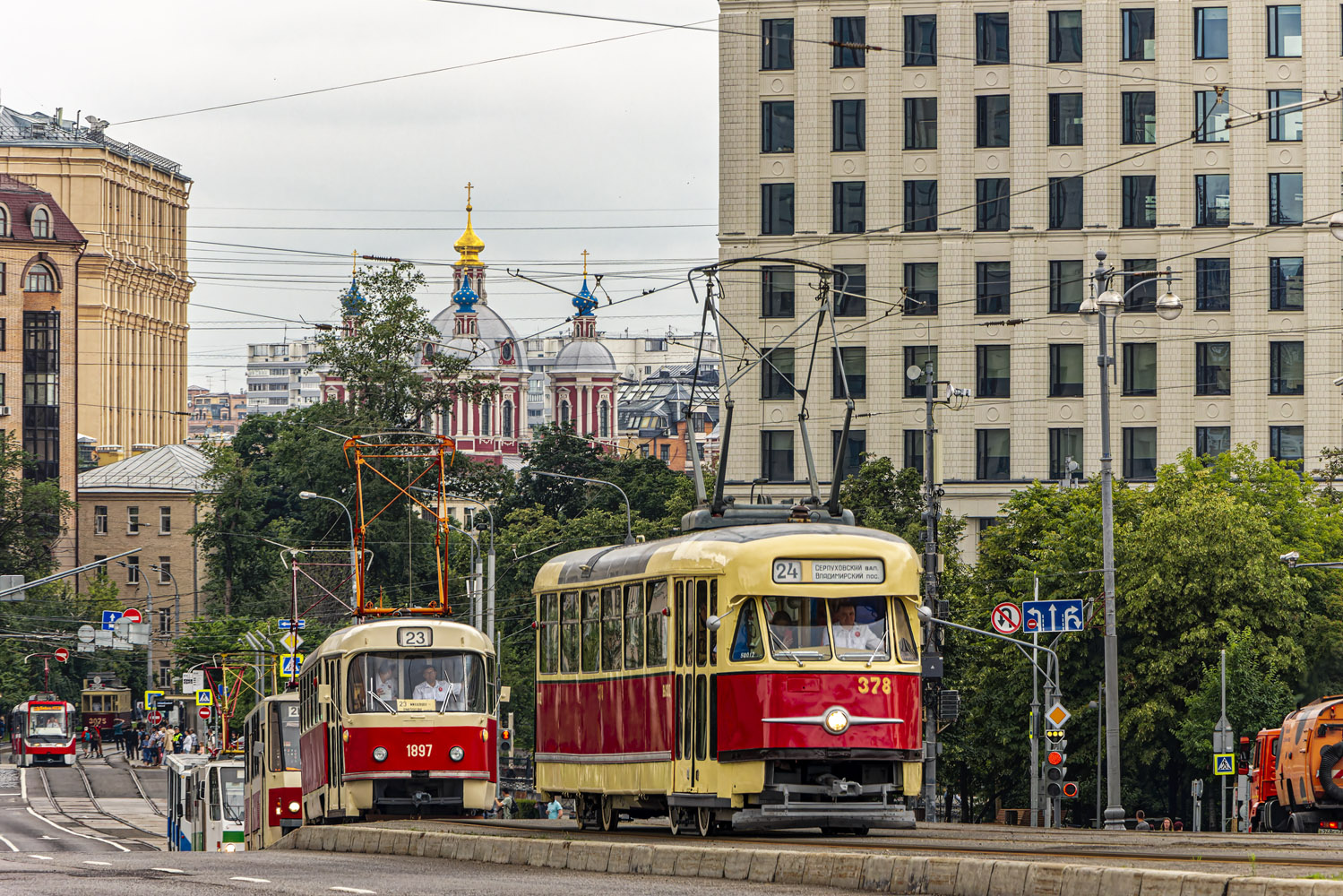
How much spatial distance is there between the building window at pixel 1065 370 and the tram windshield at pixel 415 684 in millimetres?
46586

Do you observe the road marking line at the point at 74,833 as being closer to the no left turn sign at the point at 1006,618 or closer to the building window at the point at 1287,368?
the no left turn sign at the point at 1006,618

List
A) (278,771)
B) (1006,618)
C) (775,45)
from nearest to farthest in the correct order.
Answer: (278,771) < (1006,618) < (775,45)

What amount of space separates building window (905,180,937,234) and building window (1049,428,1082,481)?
774cm

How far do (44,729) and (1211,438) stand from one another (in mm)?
47890

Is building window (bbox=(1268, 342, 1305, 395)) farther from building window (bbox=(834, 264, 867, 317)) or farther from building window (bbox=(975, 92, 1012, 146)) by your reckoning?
building window (bbox=(834, 264, 867, 317))

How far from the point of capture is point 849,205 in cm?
7469

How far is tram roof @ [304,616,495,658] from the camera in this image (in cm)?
2898

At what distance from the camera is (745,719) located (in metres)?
20.4

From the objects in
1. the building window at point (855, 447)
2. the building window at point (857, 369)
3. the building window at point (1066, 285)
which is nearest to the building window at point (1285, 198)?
the building window at point (1066, 285)

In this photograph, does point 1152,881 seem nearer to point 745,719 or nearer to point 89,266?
point 745,719

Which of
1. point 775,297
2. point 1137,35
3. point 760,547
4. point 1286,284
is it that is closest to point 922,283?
point 775,297

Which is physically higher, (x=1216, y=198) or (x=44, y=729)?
(x=1216, y=198)

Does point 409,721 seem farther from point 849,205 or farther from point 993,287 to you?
point 849,205

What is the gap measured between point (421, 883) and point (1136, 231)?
196 feet
